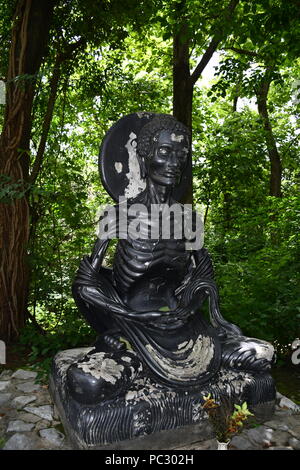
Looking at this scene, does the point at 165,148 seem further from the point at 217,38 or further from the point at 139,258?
the point at 217,38

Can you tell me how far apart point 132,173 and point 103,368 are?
1.35 metres

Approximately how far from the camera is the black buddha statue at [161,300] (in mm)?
2527

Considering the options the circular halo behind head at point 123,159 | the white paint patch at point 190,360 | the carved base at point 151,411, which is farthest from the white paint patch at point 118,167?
the carved base at point 151,411

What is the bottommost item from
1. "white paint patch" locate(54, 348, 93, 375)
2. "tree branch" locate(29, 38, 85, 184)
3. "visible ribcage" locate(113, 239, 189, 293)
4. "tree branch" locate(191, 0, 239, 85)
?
"white paint patch" locate(54, 348, 93, 375)

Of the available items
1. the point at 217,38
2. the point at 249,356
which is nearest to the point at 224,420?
the point at 249,356

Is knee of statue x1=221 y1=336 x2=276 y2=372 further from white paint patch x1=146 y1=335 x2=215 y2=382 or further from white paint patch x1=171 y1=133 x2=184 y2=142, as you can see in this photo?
white paint patch x1=171 y1=133 x2=184 y2=142

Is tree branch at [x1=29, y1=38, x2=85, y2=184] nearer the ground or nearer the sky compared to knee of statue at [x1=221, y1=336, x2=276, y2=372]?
nearer the sky

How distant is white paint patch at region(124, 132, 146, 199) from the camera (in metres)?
3.00

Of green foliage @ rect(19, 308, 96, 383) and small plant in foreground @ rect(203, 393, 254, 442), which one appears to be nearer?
small plant in foreground @ rect(203, 393, 254, 442)

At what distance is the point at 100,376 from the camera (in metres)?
2.28

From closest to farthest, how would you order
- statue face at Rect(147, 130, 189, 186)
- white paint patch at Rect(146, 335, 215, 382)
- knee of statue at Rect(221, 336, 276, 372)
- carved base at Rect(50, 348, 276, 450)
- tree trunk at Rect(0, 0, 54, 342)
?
1. carved base at Rect(50, 348, 276, 450)
2. white paint patch at Rect(146, 335, 215, 382)
3. knee of statue at Rect(221, 336, 276, 372)
4. statue face at Rect(147, 130, 189, 186)
5. tree trunk at Rect(0, 0, 54, 342)

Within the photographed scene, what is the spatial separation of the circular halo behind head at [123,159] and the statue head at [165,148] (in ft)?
0.46

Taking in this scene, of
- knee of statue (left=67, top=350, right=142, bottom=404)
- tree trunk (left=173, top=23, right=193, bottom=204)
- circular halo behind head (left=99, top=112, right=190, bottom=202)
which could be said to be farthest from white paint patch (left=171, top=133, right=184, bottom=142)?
tree trunk (left=173, top=23, right=193, bottom=204)

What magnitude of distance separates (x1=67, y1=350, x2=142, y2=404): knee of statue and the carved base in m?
0.04
